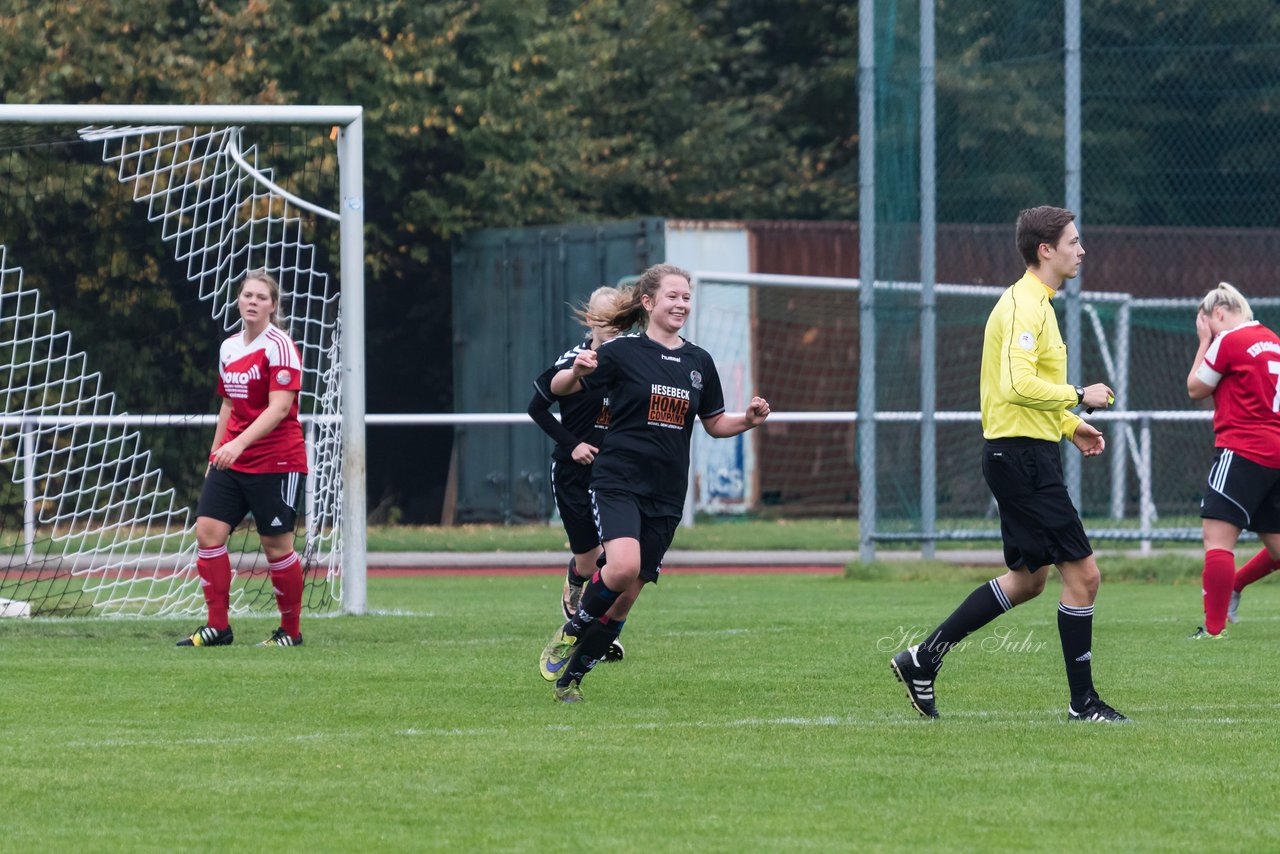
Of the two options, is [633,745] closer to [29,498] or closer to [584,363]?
[584,363]

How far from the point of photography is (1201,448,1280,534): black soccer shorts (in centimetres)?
1063

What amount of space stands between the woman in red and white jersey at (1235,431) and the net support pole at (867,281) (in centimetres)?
599

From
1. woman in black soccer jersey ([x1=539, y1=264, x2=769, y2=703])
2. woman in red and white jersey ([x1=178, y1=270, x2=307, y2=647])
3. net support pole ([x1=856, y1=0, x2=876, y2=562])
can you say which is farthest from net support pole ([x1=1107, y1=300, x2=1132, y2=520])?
woman in black soccer jersey ([x1=539, y1=264, x2=769, y2=703])

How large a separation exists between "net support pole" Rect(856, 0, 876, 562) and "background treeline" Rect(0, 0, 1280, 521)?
0.88 ft

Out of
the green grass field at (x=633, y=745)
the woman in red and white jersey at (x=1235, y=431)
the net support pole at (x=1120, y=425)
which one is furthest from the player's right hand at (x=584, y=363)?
the net support pole at (x=1120, y=425)

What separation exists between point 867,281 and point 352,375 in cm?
587

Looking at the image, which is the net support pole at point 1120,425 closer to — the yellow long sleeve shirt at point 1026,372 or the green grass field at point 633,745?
the green grass field at point 633,745

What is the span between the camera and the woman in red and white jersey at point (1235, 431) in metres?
10.6

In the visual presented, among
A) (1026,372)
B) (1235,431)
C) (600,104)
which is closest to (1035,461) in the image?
(1026,372)

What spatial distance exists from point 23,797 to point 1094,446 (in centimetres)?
397

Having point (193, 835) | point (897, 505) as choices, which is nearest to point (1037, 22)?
point (897, 505)

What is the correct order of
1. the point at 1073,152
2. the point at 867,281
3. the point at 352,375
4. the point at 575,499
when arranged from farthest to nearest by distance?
the point at 867,281
the point at 1073,152
the point at 352,375
the point at 575,499

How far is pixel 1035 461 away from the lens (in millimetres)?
7426

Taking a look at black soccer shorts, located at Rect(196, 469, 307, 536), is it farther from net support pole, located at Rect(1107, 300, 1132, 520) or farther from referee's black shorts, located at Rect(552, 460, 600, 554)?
net support pole, located at Rect(1107, 300, 1132, 520)
